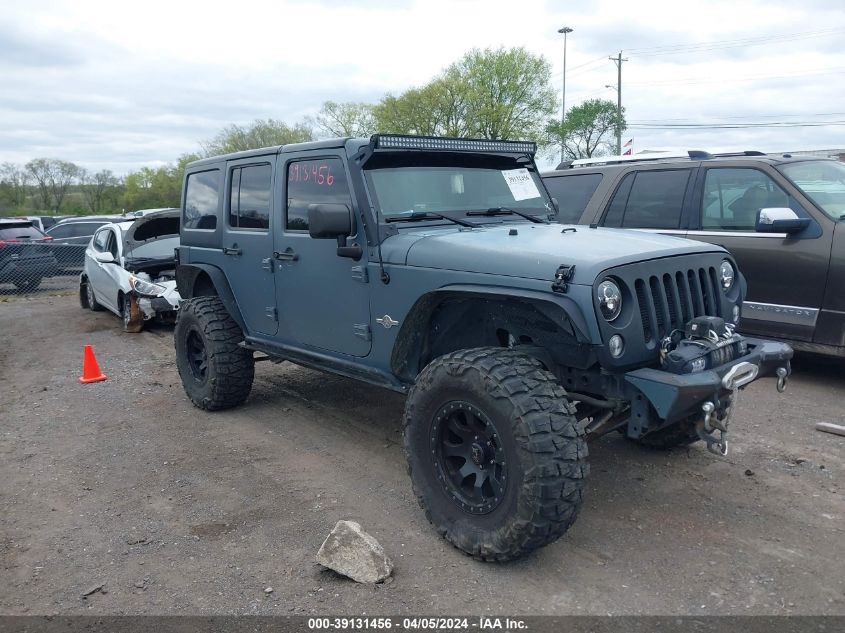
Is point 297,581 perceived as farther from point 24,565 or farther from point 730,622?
point 730,622

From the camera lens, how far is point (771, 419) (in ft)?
17.6

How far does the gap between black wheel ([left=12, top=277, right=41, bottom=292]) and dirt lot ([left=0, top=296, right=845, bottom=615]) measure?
33.4ft

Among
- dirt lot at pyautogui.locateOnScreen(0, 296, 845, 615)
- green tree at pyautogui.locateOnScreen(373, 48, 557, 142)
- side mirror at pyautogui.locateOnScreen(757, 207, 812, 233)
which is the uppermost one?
green tree at pyautogui.locateOnScreen(373, 48, 557, 142)

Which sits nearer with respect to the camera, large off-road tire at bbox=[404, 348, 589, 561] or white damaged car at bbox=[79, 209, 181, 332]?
large off-road tire at bbox=[404, 348, 589, 561]

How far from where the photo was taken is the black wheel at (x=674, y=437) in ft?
14.8

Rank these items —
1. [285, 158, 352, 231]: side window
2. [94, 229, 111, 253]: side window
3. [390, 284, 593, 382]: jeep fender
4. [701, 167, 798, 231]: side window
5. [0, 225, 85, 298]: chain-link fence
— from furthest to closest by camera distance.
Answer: [0, 225, 85, 298]: chain-link fence, [94, 229, 111, 253]: side window, [701, 167, 798, 231]: side window, [285, 158, 352, 231]: side window, [390, 284, 593, 382]: jeep fender

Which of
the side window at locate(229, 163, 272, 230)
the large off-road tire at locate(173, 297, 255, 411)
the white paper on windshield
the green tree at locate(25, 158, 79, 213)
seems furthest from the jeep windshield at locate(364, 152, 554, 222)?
the green tree at locate(25, 158, 79, 213)

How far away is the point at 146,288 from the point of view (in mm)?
9672

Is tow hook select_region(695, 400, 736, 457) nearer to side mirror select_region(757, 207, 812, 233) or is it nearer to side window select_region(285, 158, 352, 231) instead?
side window select_region(285, 158, 352, 231)

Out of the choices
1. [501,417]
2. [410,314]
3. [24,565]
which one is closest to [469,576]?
[501,417]

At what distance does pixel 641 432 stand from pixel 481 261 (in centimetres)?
112

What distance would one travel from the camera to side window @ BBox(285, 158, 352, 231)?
4.50 m

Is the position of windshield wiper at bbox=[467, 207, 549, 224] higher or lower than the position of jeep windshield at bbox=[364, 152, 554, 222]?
lower

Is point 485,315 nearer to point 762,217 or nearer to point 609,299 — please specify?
point 609,299
